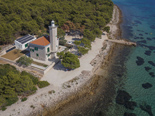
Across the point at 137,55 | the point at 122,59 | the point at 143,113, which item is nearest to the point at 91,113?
→ the point at 143,113

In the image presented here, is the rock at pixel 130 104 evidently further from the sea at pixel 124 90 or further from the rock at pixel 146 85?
the rock at pixel 146 85

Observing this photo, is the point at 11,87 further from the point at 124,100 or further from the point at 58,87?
the point at 124,100

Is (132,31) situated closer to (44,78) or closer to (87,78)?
(87,78)

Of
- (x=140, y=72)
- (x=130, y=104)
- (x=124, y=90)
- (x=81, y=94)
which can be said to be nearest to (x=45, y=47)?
(x=81, y=94)

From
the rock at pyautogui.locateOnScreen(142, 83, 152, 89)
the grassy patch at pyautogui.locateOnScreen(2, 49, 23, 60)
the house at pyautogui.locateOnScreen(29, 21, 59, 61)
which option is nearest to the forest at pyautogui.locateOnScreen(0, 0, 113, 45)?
the grassy patch at pyautogui.locateOnScreen(2, 49, 23, 60)

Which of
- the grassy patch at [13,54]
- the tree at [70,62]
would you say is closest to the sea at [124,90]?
the tree at [70,62]

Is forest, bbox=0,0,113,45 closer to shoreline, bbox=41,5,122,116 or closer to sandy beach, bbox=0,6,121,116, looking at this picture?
sandy beach, bbox=0,6,121,116
